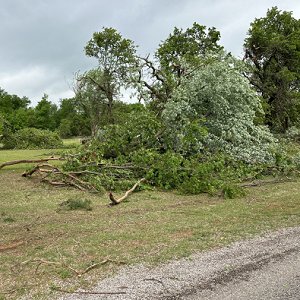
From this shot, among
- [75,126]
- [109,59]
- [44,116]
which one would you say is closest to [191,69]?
[109,59]

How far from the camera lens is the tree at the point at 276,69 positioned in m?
25.5

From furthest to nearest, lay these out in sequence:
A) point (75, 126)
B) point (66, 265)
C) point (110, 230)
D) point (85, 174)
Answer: point (75, 126) < point (85, 174) < point (110, 230) < point (66, 265)

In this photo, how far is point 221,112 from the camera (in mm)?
12758

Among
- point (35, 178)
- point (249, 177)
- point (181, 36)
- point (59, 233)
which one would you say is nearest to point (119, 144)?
point (35, 178)

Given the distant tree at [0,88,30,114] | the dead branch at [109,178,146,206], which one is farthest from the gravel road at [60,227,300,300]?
the distant tree at [0,88,30,114]

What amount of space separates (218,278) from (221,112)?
30.7 feet

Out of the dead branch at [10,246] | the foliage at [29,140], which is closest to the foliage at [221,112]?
the dead branch at [10,246]

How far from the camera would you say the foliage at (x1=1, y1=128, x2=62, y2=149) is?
62.9ft

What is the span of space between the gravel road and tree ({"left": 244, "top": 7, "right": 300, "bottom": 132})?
2188 centimetres

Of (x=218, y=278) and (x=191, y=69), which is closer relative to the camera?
(x=218, y=278)

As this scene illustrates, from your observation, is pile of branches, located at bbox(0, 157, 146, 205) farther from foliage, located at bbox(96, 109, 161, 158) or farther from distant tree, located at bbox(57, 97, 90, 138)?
distant tree, located at bbox(57, 97, 90, 138)

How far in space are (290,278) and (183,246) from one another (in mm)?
1510

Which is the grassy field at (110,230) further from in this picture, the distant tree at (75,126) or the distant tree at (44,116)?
the distant tree at (44,116)

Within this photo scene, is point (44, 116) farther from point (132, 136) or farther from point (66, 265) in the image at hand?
point (66, 265)
